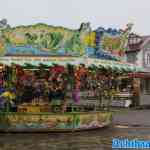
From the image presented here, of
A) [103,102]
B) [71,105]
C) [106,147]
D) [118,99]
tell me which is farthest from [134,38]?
[106,147]

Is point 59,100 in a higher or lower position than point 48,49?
lower

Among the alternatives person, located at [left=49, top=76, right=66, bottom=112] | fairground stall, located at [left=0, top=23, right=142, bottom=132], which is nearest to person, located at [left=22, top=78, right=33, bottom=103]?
fairground stall, located at [left=0, top=23, right=142, bottom=132]

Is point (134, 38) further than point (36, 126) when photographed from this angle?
Yes

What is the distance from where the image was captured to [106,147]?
14.5m

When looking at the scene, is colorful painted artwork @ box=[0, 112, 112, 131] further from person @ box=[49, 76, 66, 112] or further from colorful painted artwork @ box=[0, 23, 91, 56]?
colorful painted artwork @ box=[0, 23, 91, 56]

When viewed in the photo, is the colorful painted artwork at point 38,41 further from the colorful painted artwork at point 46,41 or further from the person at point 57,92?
the person at point 57,92

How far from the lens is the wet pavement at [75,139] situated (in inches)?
576

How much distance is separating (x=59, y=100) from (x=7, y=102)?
2097 millimetres

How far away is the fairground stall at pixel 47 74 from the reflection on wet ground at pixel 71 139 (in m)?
0.57

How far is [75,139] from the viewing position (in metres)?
16.4

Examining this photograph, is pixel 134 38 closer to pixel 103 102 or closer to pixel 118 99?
pixel 118 99

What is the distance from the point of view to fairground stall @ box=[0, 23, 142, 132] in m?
18.2

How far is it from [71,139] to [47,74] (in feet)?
14.5

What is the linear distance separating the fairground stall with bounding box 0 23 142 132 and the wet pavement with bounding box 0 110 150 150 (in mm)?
606
